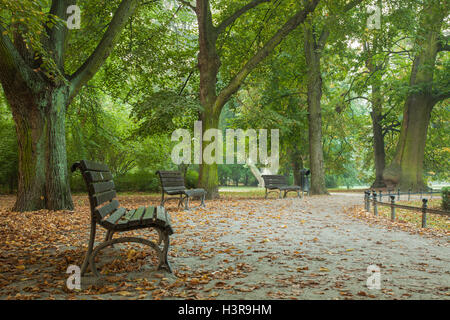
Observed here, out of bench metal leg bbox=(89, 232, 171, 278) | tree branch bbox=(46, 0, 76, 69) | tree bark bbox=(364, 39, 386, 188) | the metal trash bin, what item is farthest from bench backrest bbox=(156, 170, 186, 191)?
tree bark bbox=(364, 39, 386, 188)

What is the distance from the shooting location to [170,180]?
1014 cm

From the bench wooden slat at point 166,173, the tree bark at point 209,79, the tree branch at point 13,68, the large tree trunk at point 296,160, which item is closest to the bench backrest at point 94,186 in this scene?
the bench wooden slat at point 166,173

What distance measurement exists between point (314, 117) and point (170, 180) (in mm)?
10346

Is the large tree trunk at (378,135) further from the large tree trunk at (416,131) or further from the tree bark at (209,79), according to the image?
the tree bark at (209,79)

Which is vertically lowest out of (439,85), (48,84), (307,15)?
(48,84)

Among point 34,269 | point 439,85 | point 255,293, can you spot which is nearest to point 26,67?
point 34,269

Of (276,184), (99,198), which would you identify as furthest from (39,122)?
(276,184)

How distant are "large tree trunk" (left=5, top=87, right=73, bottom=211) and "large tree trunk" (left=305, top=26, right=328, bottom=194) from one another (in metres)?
12.0

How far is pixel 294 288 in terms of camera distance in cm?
334

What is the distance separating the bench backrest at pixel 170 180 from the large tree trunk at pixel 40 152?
2564 mm

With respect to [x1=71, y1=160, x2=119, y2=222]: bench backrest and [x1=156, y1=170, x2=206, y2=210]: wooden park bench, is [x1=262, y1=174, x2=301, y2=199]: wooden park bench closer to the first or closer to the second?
[x1=156, y1=170, x2=206, y2=210]: wooden park bench

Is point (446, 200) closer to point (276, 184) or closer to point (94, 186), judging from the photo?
point (276, 184)

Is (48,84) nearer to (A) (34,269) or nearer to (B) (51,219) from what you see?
(B) (51,219)

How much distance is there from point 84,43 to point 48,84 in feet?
16.8
